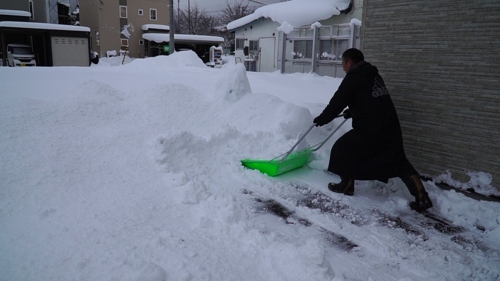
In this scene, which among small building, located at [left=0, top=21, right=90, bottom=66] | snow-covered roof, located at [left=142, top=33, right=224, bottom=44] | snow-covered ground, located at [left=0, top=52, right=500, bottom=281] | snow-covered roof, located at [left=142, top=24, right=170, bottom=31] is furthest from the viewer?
snow-covered roof, located at [left=142, top=24, right=170, bottom=31]

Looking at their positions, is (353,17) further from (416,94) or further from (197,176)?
(197,176)

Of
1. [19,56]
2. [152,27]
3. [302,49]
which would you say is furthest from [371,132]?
[152,27]

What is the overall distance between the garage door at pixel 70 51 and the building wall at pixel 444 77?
949 inches

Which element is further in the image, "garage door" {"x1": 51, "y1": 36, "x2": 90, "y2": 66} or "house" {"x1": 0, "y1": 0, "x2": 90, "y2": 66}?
"garage door" {"x1": 51, "y1": 36, "x2": 90, "y2": 66}

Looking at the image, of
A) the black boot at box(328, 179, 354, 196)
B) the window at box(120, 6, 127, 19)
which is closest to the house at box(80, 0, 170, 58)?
the window at box(120, 6, 127, 19)

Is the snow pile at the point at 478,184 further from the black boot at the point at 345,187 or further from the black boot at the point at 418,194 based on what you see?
the black boot at the point at 345,187

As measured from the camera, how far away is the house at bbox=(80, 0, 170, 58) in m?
32.1

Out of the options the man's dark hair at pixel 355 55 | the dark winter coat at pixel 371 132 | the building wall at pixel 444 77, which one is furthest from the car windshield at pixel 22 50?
the dark winter coat at pixel 371 132

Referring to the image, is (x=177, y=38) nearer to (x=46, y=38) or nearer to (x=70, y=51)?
(x=70, y=51)

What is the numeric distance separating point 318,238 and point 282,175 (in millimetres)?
1557

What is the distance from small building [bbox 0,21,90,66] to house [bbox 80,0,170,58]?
7.08 meters

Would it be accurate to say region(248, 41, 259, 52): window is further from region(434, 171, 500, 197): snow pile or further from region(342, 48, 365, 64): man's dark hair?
region(434, 171, 500, 197): snow pile

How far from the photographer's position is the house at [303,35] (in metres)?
14.6

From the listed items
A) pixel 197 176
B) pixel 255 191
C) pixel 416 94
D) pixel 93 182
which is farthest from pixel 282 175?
pixel 93 182
